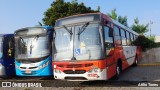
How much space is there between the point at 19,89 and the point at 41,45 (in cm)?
245

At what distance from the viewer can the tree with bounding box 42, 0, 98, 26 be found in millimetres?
34688

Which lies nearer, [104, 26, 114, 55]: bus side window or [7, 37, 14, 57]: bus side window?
[104, 26, 114, 55]: bus side window

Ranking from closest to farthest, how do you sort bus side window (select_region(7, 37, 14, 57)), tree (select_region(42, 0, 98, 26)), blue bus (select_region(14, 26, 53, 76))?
1. blue bus (select_region(14, 26, 53, 76))
2. bus side window (select_region(7, 37, 14, 57))
3. tree (select_region(42, 0, 98, 26))

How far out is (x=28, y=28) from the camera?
13234 millimetres

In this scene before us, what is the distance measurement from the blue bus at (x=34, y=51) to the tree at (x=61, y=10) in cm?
2158

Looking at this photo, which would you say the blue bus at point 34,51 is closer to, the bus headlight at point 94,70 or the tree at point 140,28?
the bus headlight at point 94,70

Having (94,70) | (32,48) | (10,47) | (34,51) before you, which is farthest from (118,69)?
(10,47)

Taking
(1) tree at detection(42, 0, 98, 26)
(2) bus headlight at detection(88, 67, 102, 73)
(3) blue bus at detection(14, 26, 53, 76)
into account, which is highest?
(1) tree at detection(42, 0, 98, 26)

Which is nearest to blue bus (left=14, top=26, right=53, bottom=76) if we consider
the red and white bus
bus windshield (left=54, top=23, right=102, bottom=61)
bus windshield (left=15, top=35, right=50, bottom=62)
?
bus windshield (left=15, top=35, right=50, bottom=62)

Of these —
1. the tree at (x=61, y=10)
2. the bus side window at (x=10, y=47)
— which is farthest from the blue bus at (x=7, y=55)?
the tree at (x=61, y=10)

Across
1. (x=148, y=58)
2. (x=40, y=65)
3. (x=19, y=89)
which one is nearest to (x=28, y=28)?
(x=40, y=65)

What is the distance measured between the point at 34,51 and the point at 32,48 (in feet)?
0.62

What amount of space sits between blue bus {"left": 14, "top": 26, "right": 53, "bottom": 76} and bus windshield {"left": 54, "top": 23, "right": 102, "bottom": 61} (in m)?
1.43

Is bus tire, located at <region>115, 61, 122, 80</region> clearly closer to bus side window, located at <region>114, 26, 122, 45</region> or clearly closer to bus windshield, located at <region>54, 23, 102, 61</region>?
bus side window, located at <region>114, 26, 122, 45</region>
